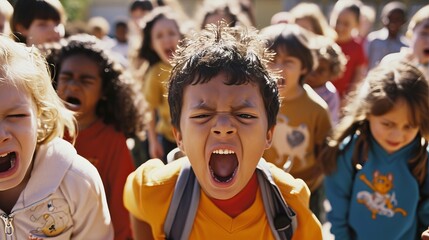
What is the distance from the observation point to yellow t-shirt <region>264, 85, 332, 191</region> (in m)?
3.24

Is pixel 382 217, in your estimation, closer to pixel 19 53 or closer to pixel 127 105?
pixel 127 105

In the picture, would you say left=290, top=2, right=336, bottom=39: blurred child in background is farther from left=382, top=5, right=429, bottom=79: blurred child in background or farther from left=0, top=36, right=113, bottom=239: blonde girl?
left=0, top=36, right=113, bottom=239: blonde girl

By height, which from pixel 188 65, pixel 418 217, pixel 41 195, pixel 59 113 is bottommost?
pixel 418 217

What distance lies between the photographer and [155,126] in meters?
4.62

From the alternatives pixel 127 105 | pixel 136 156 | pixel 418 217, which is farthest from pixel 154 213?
pixel 136 156

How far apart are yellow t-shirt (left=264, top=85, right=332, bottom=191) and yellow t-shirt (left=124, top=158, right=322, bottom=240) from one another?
1.17 m

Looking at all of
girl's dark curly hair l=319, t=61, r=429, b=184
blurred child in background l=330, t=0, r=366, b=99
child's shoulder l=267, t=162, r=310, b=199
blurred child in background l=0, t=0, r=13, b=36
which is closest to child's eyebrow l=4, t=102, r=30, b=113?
child's shoulder l=267, t=162, r=310, b=199

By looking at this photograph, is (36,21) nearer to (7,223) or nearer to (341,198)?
(7,223)

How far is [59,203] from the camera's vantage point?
192cm

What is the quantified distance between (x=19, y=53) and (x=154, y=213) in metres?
0.73

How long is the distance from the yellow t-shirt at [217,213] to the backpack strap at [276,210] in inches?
1.3

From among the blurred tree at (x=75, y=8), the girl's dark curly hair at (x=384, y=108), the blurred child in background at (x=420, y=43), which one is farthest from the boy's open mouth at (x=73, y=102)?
the blurred tree at (x=75, y=8)

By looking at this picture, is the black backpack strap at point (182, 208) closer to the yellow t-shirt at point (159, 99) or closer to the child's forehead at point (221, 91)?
the child's forehead at point (221, 91)

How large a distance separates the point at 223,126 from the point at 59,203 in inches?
25.8
